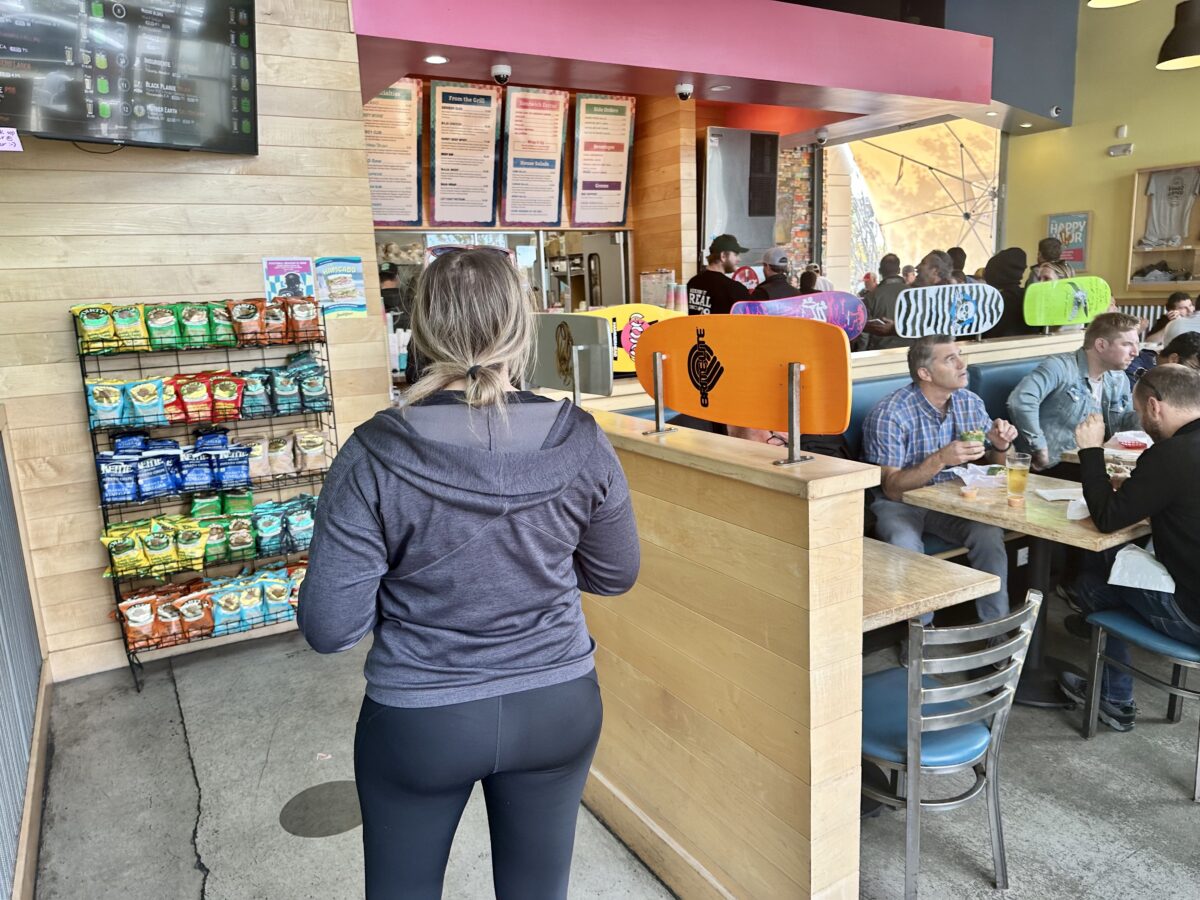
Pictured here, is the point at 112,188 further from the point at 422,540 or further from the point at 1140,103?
the point at 1140,103

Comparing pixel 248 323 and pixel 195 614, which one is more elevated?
pixel 248 323

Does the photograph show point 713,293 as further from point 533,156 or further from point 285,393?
point 285,393

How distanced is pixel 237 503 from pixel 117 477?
0.47m

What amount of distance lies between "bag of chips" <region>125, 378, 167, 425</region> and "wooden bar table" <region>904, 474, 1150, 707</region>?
2881mm

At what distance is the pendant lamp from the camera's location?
253 inches

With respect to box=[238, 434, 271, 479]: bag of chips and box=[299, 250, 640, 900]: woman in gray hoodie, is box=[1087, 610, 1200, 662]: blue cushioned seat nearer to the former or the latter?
box=[299, 250, 640, 900]: woman in gray hoodie

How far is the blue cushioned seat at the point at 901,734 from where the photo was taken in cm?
193

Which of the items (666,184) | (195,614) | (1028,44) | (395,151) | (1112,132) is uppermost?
(1028,44)

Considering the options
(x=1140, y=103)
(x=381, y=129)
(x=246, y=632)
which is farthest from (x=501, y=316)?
(x=1140, y=103)

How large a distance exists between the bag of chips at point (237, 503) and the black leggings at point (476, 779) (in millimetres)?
2478

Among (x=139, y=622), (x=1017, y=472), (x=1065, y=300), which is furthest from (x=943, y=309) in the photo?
(x=139, y=622)

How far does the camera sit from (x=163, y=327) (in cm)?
323

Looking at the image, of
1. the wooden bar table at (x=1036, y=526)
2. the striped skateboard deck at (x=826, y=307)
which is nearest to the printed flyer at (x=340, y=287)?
the striped skateboard deck at (x=826, y=307)

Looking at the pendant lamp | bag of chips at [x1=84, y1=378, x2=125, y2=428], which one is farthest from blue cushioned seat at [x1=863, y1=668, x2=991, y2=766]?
the pendant lamp
